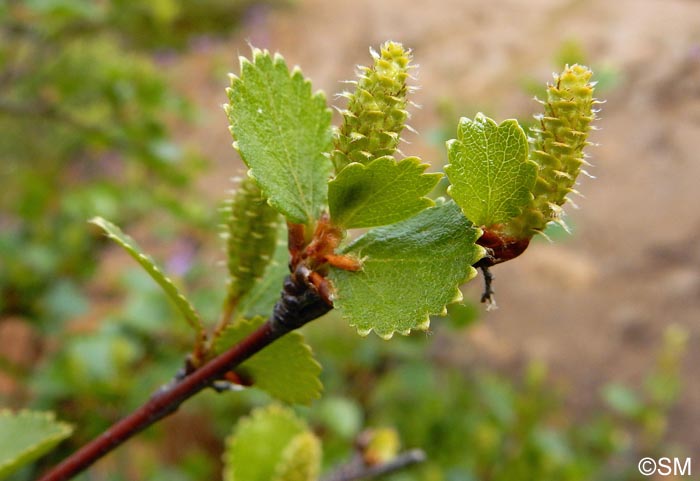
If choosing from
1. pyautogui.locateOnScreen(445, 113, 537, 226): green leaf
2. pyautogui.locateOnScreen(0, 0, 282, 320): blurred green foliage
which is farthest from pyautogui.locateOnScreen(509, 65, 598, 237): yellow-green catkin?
pyautogui.locateOnScreen(0, 0, 282, 320): blurred green foliage

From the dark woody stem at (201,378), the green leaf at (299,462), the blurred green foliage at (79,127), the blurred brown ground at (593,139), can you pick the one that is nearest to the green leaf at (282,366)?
the dark woody stem at (201,378)

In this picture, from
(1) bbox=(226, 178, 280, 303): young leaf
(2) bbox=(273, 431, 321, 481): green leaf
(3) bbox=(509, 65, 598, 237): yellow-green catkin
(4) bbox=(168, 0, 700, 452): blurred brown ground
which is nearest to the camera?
(3) bbox=(509, 65, 598, 237): yellow-green catkin

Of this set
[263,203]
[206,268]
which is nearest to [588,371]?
[206,268]

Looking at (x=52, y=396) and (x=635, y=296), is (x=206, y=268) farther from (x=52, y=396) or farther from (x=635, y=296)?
(x=635, y=296)

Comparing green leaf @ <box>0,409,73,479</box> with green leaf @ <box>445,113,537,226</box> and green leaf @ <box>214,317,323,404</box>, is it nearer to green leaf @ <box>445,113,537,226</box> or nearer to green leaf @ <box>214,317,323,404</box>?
green leaf @ <box>214,317,323,404</box>

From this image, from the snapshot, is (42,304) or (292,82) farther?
(42,304)

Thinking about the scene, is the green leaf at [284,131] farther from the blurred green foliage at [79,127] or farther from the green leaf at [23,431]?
the blurred green foliage at [79,127]

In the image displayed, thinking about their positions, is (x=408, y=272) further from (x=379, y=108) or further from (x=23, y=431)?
(x=23, y=431)
